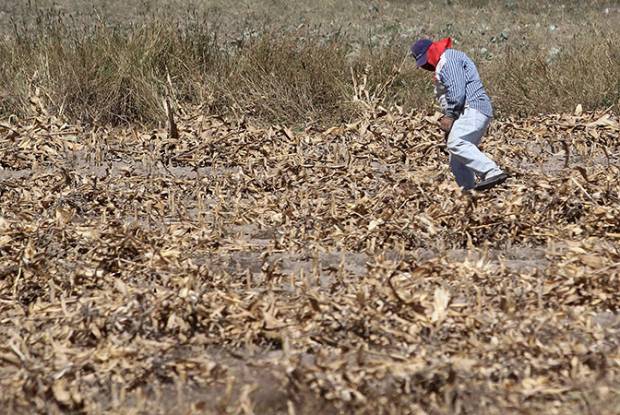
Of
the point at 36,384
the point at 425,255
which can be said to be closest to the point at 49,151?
the point at 425,255

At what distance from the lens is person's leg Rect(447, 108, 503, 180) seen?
661cm

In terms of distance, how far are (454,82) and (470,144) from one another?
0.43 meters

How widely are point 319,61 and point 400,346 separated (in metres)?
6.59

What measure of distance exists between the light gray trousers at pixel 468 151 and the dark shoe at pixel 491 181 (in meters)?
0.03

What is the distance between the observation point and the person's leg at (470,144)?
6.61 m

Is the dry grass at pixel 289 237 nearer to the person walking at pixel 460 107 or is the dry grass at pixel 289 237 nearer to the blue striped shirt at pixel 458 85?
the person walking at pixel 460 107

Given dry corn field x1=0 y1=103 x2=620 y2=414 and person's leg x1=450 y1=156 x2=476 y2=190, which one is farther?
person's leg x1=450 y1=156 x2=476 y2=190

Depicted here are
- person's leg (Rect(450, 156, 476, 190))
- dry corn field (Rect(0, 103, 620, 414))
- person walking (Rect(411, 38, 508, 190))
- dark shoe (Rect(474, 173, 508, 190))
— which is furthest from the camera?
person's leg (Rect(450, 156, 476, 190))

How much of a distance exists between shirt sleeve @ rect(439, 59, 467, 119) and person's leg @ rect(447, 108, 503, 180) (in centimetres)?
10

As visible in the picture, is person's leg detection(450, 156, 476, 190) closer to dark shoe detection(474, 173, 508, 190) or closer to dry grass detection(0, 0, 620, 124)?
dark shoe detection(474, 173, 508, 190)

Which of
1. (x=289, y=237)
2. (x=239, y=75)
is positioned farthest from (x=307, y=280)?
(x=239, y=75)

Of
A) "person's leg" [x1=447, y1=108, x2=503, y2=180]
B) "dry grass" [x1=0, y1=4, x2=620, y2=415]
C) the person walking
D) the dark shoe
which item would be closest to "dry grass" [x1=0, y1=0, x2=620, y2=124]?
"dry grass" [x1=0, y1=4, x2=620, y2=415]

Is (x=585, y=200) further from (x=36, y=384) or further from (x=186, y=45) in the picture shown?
(x=186, y=45)

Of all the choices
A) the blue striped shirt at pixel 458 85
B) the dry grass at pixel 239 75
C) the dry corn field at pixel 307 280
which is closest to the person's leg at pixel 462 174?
the dry corn field at pixel 307 280
